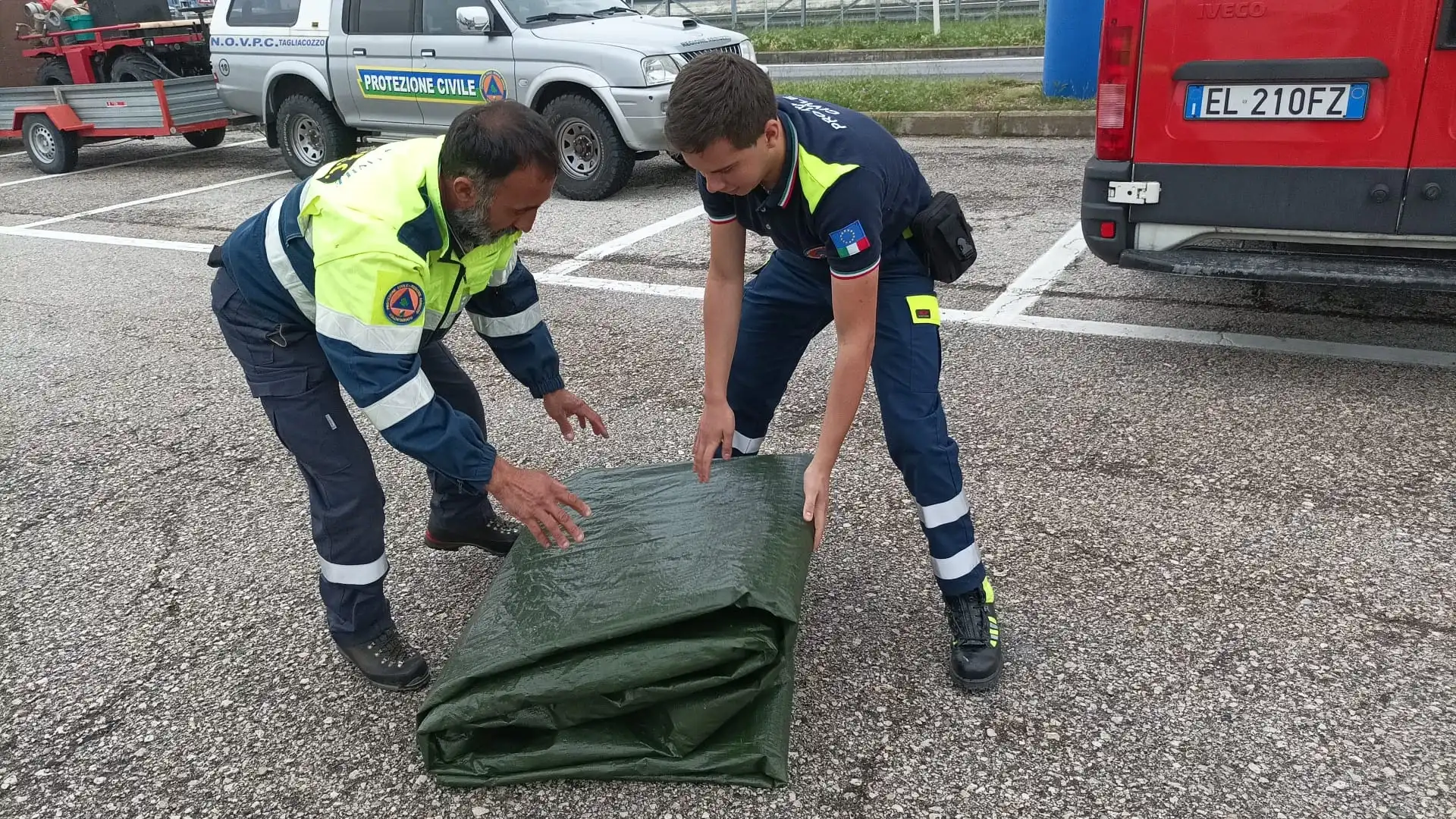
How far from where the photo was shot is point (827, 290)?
109 inches

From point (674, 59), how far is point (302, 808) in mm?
6716

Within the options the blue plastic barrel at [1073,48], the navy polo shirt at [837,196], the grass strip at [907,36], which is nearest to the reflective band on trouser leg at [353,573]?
the navy polo shirt at [837,196]

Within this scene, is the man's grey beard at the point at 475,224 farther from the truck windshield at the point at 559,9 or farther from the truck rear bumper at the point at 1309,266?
the truck windshield at the point at 559,9

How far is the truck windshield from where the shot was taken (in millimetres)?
8328

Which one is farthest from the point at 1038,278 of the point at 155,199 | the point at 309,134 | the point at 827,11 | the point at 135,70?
the point at 827,11

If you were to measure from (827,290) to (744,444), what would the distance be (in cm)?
58

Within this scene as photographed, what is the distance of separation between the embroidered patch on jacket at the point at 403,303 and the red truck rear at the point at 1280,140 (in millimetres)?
3100

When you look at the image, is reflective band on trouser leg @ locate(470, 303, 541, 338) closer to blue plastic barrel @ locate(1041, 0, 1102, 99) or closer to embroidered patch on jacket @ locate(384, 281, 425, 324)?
embroidered patch on jacket @ locate(384, 281, 425, 324)

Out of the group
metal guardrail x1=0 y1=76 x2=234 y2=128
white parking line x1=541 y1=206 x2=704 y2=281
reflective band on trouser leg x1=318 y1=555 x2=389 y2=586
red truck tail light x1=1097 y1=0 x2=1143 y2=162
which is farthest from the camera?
metal guardrail x1=0 y1=76 x2=234 y2=128

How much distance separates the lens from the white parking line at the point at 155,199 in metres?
8.81

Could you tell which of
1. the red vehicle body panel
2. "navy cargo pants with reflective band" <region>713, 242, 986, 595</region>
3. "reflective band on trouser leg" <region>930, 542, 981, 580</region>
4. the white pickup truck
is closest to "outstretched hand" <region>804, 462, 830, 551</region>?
"navy cargo pants with reflective band" <region>713, 242, 986, 595</region>

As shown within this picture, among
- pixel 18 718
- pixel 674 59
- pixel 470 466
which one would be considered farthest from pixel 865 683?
pixel 674 59

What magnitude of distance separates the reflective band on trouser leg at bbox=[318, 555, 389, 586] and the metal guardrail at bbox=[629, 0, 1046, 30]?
68.0ft

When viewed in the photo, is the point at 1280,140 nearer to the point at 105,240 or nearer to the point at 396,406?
the point at 396,406
